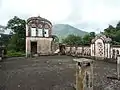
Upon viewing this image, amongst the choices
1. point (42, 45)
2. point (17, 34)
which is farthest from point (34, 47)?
point (17, 34)

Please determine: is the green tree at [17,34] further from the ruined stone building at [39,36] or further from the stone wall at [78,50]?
the stone wall at [78,50]

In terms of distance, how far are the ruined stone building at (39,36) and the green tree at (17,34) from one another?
356 centimetres

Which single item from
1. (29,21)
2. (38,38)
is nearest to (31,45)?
(38,38)

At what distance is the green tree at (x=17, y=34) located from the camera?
80.1 ft

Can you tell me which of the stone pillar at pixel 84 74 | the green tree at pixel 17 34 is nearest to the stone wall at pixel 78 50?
the green tree at pixel 17 34

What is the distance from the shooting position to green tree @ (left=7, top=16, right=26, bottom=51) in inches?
961

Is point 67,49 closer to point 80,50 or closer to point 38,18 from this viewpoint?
point 80,50

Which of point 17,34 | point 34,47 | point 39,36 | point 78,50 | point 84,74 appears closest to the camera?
point 84,74

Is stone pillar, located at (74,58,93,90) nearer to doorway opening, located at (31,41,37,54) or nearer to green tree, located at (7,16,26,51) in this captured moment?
doorway opening, located at (31,41,37,54)

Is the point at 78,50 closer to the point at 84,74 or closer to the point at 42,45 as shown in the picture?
the point at 42,45

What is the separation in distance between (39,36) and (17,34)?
5363 millimetres

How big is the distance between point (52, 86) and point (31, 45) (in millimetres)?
15577

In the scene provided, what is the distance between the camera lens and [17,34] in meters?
25.0

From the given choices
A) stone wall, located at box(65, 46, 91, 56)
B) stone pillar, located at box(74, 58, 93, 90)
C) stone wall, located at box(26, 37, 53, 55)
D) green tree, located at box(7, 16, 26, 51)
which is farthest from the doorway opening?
stone pillar, located at box(74, 58, 93, 90)
